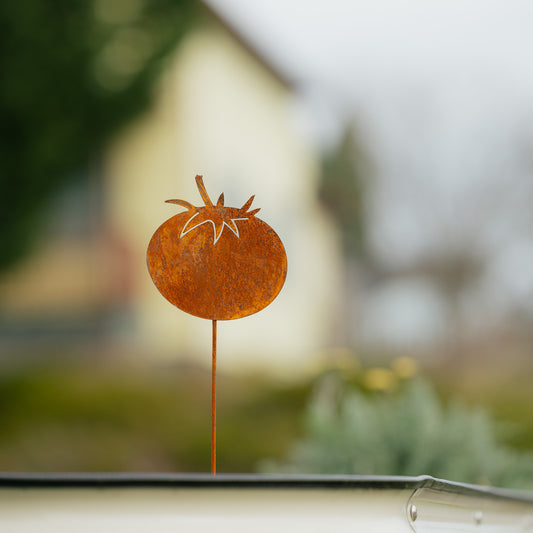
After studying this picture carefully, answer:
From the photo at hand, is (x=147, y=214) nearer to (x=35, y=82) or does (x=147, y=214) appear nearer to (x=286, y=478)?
(x=35, y=82)

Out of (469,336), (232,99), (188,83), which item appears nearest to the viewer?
(188,83)

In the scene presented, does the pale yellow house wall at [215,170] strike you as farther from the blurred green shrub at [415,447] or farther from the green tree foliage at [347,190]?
the blurred green shrub at [415,447]

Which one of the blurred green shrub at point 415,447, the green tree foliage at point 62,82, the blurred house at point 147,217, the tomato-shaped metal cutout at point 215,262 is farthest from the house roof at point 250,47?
the tomato-shaped metal cutout at point 215,262

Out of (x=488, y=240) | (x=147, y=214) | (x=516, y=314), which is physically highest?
(x=488, y=240)

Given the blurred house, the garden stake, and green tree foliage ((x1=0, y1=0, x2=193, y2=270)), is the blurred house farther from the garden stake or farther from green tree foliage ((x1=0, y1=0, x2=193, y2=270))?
the garden stake

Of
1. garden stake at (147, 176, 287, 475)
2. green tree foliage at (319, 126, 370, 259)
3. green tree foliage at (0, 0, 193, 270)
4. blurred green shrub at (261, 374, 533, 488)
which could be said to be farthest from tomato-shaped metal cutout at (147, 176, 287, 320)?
green tree foliage at (319, 126, 370, 259)

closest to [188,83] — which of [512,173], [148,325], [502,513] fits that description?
[148,325]
